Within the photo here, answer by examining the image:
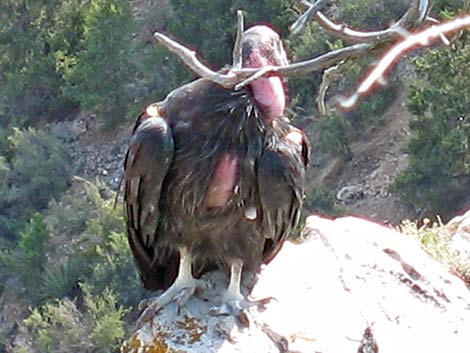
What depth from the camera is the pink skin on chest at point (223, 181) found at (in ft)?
12.7

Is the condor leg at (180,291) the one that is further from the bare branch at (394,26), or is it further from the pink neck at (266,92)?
the bare branch at (394,26)

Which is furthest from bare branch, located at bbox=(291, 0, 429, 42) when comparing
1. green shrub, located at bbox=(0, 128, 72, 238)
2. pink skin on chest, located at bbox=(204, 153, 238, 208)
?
green shrub, located at bbox=(0, 128, 72, 238)

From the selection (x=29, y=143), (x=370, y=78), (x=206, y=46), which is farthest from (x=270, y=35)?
(x=29, y=143)

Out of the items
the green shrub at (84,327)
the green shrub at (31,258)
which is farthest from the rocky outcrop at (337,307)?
the green shrub at (31,258)

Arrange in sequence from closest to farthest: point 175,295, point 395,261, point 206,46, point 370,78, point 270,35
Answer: point 370,78, point 270,35, point 175,295, point 395,261, point 206,46

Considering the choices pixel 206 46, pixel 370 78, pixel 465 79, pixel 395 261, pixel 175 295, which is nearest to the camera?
pixel 370 78

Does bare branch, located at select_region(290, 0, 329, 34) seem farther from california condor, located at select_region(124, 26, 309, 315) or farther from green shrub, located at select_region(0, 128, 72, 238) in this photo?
green shrub, located at select_region(0, 128, 72, 238)

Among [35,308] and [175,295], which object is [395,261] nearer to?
[175,295]

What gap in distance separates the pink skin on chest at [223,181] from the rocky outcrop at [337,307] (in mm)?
482

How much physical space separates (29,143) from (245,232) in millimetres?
15838

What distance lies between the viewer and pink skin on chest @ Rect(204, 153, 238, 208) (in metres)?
3.87

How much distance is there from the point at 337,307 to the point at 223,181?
81cm

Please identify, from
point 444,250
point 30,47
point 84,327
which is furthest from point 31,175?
point 444,250

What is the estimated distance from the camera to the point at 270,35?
3918 mm
